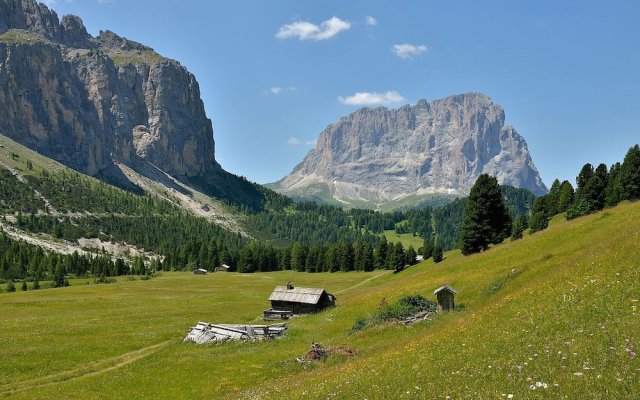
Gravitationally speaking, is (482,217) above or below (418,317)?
above

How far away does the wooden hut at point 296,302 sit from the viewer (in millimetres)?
66500

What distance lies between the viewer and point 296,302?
68000 mm

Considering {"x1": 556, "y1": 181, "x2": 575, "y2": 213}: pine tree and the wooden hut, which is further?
{"x1": 556, "y1": 181, "x2": 575, "y2": 213}: pine tree

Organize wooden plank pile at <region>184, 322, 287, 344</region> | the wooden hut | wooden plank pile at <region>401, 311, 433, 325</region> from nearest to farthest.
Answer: wooden plank pile at <region>401, 311, 433, 325</region> → wooden plank pile at <region>184, 322, 287, 344</region> → the wooden hut

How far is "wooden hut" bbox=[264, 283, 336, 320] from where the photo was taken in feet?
218

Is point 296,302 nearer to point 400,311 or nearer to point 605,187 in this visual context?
point 400,311

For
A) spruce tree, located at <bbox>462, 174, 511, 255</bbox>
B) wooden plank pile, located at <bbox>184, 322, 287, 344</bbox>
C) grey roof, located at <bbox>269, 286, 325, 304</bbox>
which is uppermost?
spruce tree, located at <bbox>462, 174, 511, 255</bbox>

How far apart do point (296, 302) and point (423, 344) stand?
41.0 metres

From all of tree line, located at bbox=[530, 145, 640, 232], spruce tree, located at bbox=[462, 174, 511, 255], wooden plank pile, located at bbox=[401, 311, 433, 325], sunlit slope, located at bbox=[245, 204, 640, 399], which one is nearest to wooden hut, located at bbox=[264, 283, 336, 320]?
wooden plank pile, located at bbox=[401, 311, 433, 325]

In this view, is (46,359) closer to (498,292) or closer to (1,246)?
(498,292)

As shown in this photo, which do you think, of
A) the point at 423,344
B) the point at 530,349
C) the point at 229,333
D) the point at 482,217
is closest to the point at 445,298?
the point at 423,344

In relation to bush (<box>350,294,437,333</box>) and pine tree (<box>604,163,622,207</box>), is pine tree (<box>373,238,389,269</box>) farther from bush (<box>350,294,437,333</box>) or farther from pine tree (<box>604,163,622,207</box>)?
bush (<box>350,294,437,333</box>)

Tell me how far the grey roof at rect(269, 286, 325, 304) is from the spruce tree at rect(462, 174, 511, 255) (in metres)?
29.0

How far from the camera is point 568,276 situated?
3203cm
